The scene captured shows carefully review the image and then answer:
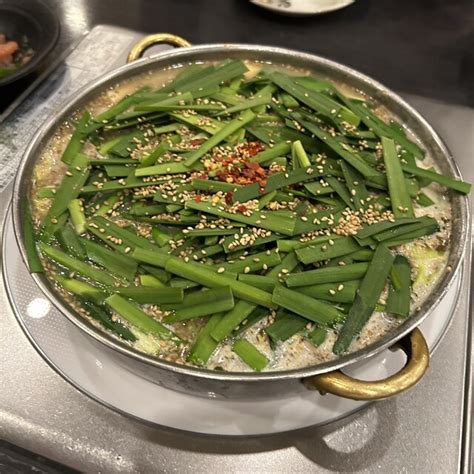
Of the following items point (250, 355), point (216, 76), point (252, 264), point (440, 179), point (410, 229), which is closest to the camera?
point (250, 355)

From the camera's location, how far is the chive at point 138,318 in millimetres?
1261

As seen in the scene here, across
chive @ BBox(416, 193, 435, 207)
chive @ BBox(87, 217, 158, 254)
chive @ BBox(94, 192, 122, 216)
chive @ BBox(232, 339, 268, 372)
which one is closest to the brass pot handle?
chive @ BBox(94, 192, 122, 216)

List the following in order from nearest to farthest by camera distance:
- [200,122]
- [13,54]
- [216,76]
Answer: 1. [200,122]
2. [216,76]
3. [13,54]

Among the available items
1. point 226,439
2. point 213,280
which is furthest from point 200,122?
point 226,439

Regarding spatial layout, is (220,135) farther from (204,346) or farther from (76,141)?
(204,346)

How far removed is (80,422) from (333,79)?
4.90ft

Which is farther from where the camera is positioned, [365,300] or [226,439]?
[226,439]

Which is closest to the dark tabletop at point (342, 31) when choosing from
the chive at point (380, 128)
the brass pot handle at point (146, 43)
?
the brass pot handle at point (146, 43)

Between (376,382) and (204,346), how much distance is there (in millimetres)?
413

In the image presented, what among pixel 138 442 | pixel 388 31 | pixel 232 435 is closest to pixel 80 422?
pixel 138 442

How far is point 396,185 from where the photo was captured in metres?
1.51

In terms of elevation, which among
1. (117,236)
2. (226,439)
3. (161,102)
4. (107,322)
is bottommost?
(226,439)

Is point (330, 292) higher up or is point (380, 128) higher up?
point (380, 128)

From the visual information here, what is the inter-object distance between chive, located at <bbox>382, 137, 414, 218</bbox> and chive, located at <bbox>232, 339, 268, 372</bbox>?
59 centimetres
